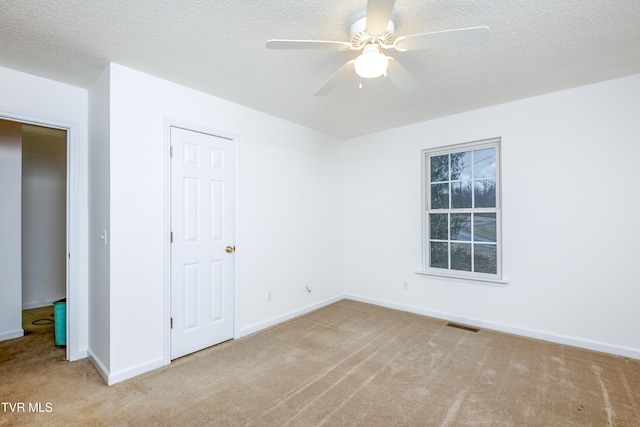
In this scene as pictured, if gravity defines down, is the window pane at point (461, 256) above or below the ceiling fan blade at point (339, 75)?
below

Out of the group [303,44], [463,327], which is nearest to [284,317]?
[463,327]

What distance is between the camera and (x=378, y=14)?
1.44 m

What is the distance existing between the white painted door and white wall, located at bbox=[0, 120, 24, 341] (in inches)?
80.3

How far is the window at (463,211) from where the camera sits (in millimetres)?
3506

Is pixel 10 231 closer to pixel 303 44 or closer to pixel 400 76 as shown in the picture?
pixel 303 44

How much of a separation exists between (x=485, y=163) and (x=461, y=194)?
445 millimetres

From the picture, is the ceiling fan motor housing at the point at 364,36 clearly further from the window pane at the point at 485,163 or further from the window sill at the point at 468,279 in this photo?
the window sill at the point at 468,279

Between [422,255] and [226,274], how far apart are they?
8.07 feet

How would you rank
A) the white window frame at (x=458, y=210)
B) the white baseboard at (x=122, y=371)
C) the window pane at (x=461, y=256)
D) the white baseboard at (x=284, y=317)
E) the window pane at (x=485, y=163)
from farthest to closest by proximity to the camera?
1. the window pane at (x=461, y=256)
2. the window pane at (x=485, y=163)
3. the white window frame at (x=458, y=210)
4. the white baseboard at (x=284, y=317)
5. the white baseboard at (x=122, y=371)

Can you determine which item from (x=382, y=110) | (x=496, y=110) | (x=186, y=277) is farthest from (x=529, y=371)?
(x=186, y=277)

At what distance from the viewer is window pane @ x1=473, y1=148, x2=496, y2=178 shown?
3.52m

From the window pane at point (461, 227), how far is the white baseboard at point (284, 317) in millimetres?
1945

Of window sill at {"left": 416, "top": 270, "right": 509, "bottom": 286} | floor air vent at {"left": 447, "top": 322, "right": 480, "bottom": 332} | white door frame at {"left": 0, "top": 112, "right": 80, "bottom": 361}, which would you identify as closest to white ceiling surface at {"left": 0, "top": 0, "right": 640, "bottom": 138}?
white door frame at {"left": 0, "top": 112, "right": 80, "bottom": 361}

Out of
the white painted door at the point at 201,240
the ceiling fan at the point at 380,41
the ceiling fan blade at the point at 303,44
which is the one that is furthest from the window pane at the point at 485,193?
the white painted door at the point at 201,240
